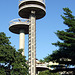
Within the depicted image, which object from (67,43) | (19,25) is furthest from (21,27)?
(67,43)

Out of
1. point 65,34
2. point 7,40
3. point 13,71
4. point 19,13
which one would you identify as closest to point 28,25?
point 19,13

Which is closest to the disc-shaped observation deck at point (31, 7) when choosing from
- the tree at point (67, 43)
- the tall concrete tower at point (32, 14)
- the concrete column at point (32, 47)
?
the tall concrete tower at point (32, 14)

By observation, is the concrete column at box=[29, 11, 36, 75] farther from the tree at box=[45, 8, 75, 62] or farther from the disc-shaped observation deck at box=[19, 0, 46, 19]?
the tree at box=[45, 8, 75, 62]

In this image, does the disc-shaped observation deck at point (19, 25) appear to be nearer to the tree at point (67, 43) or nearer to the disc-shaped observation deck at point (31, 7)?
the disc-shaped observation deck at point (31, 7)

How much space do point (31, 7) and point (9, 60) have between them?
94.3ft

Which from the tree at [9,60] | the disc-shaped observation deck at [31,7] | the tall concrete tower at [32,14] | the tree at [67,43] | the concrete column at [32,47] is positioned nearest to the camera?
the tree at [67,43]

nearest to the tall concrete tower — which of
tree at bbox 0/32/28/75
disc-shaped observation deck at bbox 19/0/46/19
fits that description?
disc-shaped observation deck at bbox 19/0/46/19

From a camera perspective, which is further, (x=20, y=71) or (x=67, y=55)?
(x=20, y=71)

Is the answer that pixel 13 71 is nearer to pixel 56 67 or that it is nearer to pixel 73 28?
pixel 56 67

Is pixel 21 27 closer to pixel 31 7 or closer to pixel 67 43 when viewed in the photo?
pixel 31 7

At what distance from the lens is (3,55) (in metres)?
36.2

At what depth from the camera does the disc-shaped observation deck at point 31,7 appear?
61.2 metres

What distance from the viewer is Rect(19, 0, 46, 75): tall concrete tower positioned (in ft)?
188

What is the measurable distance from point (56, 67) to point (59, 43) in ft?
14.9
